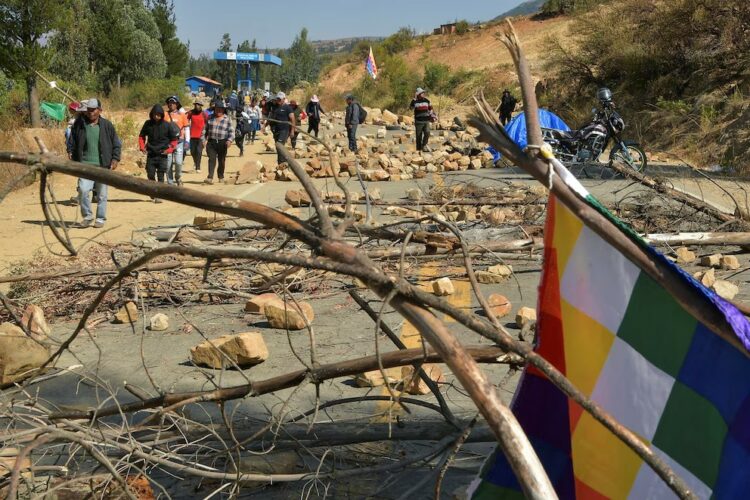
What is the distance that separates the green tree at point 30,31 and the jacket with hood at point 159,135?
428 inches

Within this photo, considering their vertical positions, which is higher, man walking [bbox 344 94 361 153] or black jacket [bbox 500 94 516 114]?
black jacket [bbox 500 94 516 114]

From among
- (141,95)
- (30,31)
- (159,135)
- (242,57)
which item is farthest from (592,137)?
(242,57)

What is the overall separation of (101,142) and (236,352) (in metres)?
6.73

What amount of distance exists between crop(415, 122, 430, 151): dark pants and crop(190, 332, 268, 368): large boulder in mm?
15866

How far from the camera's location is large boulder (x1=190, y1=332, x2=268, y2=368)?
199 inches

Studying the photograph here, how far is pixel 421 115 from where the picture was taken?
20.2m

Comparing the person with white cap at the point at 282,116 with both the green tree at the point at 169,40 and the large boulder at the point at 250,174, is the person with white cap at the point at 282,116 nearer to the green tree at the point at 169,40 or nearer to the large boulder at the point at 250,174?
the large boulder at the point at 250,174

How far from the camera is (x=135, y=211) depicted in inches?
483

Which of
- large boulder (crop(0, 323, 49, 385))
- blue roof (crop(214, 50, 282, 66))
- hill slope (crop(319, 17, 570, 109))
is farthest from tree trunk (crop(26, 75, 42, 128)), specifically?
blue roof (crop(214, 50, 282, 66))

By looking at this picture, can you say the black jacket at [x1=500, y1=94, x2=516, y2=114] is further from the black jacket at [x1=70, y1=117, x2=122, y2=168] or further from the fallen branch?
the fallen branch

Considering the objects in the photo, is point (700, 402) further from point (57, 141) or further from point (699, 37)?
point (699, 37)

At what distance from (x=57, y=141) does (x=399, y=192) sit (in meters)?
8.98

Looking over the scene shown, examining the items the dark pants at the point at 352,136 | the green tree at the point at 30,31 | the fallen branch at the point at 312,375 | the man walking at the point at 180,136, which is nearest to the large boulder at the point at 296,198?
the man walking at the point at 180,136

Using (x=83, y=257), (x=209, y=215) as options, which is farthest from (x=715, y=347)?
(x=209, y=215)
